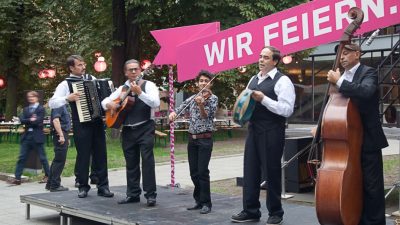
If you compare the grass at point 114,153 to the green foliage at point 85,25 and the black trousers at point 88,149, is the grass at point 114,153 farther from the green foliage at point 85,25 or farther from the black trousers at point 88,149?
the black trousers at point 88,149

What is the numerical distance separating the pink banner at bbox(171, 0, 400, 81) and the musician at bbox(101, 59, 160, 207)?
0.88 metres

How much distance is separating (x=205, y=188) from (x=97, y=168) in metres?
2.02

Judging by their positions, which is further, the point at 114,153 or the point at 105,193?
the point at 114,153

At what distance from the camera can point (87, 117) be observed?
782 centimetres

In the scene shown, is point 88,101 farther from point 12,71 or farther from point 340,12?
point 12,71

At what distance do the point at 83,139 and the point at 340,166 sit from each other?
4.12 metres

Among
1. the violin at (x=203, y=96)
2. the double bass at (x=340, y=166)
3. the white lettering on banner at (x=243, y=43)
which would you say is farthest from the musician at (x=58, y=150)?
the double bass at (x=340, y=166)

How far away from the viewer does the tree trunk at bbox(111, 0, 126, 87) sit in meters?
21.8

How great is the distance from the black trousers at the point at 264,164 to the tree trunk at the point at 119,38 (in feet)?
52.8

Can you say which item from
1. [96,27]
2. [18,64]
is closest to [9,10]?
[18,64]

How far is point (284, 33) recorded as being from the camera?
22.9 feet

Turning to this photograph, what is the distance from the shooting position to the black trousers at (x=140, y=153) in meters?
7.27

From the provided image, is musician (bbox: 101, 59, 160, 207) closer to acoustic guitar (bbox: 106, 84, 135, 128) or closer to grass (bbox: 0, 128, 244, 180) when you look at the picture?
acoustic guitar (bbox: 106, 84, 135, 128)

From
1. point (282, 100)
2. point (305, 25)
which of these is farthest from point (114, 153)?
point (282, 100)
